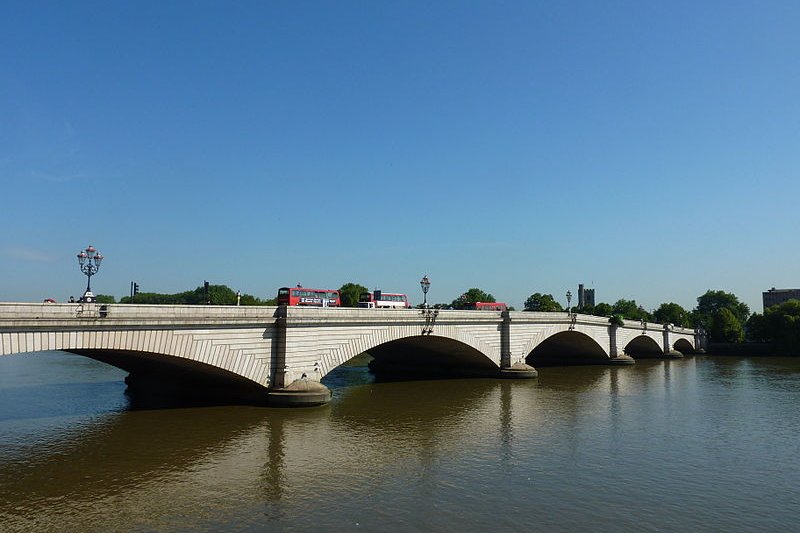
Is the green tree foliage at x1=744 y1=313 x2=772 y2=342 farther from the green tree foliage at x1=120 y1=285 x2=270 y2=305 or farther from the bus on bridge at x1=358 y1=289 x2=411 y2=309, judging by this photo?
the green tree foliage at x1=120 y1=285 x2=270 y2=305

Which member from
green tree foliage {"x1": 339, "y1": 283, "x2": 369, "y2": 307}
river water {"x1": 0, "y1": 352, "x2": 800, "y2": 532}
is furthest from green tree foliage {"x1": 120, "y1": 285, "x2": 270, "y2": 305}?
river water {"x1": 0, "y1": 352, "x2": 800, "y2": 532}

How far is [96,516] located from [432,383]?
31.1 meters

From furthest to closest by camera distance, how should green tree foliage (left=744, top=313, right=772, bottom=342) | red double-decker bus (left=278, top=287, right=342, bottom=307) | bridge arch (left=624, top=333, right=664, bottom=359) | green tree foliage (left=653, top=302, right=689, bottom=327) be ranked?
1. green tree foliage (left=653, top=302, right=689, bottom=327)
2. green tree foliage (left=744, top=313, right=772, bottom=342)
3. bridge arch (left=624, top=333, right=664, bottom=359)
4. red double-decker bus (left=278, top=287, right=342, bottom=307)

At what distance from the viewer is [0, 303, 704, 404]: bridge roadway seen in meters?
20.9

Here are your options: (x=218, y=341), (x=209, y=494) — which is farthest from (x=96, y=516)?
(x=218, y=341)

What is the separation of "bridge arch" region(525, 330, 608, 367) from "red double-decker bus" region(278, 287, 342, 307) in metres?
27.1

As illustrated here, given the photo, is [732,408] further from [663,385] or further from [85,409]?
[85,409]

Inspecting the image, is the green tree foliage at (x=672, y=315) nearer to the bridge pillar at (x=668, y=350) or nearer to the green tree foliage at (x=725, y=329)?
the green tree foliage at (x=725, y=329)

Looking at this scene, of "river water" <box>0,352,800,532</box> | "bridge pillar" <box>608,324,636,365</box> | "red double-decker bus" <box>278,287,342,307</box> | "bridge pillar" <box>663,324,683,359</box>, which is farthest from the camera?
"bridge pillar" <box>663,324,683,359</box>

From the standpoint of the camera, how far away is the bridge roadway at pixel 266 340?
20.9 m

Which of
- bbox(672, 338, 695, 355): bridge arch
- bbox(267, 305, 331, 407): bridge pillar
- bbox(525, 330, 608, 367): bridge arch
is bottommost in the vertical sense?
bbox(672, 338, 695, 355): bridge arch

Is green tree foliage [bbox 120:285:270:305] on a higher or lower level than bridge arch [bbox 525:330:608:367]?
higher

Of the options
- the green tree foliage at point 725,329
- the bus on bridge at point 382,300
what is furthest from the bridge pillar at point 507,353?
the green tree foliage at point 725,329

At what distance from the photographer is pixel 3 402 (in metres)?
29.9
